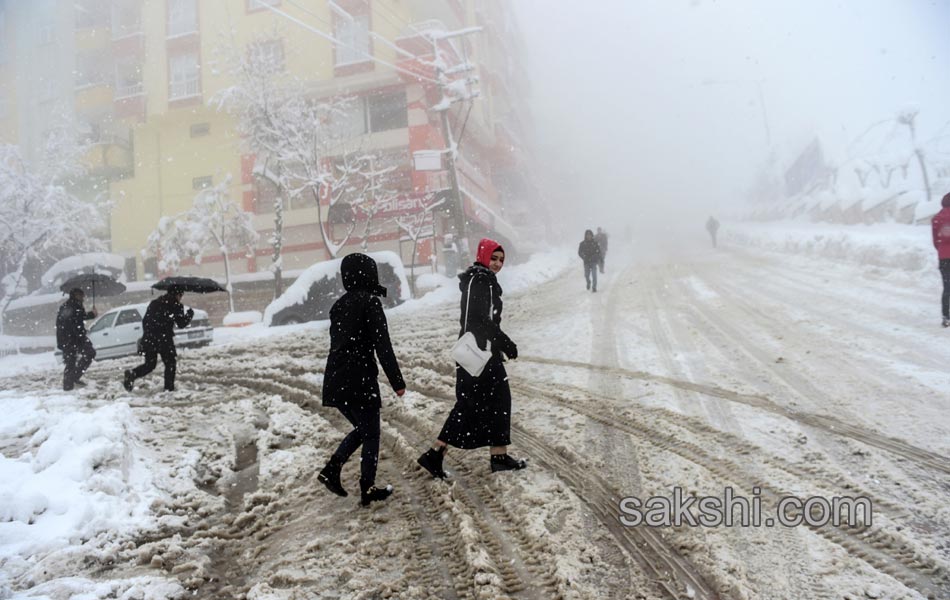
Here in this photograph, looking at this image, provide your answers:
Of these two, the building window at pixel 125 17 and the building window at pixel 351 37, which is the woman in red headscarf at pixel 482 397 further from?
the building window at pixel 125 17

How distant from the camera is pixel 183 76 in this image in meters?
29.2

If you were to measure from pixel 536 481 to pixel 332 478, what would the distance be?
137cm

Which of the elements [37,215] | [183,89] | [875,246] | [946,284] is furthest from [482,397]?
[183,89]

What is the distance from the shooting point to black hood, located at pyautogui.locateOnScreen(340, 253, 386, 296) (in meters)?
3.50

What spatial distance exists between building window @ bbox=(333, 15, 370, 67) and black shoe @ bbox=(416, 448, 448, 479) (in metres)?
26.7

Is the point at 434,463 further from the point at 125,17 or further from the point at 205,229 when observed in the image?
the point at 125,17

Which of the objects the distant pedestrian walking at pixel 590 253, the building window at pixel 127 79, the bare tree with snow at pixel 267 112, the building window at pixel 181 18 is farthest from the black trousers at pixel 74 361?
the building window at pixel 127 79

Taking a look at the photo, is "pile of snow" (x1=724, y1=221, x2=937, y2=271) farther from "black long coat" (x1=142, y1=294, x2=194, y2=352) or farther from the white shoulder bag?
"black long coat" (x1=142, y1=294, x2=194, y2=352)

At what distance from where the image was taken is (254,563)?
294 cm

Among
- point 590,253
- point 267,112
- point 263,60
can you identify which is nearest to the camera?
point 590,253

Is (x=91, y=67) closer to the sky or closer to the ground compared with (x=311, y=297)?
closer to the sky

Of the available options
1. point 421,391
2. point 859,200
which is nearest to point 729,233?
point 859,200

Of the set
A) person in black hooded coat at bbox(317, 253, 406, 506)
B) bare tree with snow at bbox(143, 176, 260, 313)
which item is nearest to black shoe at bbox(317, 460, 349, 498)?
person in black hooded coat at bbox(317, 253, 406, 506)

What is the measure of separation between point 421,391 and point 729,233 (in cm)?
3114
